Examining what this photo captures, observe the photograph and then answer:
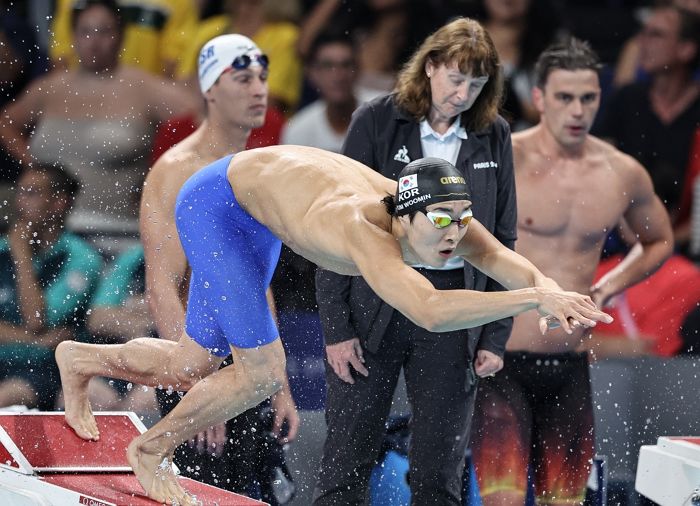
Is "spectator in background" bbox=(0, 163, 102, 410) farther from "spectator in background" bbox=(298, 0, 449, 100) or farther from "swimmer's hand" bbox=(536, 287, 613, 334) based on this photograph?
"swimmer's hand" bbox=(536, 287, 613, 334)

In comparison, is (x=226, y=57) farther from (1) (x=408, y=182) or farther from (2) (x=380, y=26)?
(2) (x=380, y=26)

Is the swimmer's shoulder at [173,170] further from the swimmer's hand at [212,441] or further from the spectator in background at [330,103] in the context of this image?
the spectator in background at [330,103]

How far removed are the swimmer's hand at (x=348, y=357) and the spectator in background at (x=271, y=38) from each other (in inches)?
174

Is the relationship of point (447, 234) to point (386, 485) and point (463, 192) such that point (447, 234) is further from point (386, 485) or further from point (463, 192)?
point (386, 485)

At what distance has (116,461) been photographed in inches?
233

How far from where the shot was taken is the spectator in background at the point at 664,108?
9.27 meters

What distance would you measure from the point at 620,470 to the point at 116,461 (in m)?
2.61

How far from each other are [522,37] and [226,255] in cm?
474

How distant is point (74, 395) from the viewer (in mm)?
5938

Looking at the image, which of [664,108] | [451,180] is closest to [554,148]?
[451,180]

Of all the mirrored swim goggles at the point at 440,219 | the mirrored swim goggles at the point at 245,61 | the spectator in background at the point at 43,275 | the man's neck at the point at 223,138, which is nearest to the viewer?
the mirrored swim goggles at the point at 440,219

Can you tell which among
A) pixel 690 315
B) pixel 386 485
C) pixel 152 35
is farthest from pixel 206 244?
pixel 152 35

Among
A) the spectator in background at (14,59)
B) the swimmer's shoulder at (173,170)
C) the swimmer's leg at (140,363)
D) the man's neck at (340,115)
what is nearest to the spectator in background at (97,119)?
the spectator in background at (14,59)

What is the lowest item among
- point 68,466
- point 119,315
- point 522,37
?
point 68,466
